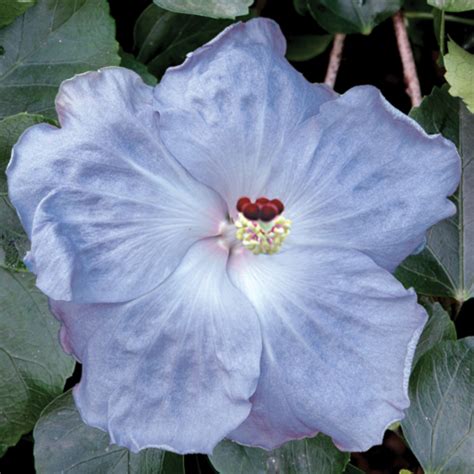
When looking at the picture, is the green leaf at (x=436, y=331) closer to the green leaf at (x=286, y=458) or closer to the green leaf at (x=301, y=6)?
the green leaf at (x=286, y=458)

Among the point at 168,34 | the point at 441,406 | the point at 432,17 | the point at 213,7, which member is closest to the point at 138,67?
the point at 168,34

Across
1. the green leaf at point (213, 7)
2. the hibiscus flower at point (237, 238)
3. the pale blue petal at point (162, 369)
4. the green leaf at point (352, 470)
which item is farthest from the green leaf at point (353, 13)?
the green leaf at point (352, 470)

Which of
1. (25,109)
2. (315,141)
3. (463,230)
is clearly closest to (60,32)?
(25,109)

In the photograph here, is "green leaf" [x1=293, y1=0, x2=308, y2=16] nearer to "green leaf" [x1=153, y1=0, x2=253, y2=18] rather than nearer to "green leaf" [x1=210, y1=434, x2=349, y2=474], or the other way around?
"green leaf" [x1=153, y1=0, x2=253, y2=18]

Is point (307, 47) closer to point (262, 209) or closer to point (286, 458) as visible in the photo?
point (262, 209)

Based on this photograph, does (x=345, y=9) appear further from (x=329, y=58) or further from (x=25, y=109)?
(x=25, y=109)

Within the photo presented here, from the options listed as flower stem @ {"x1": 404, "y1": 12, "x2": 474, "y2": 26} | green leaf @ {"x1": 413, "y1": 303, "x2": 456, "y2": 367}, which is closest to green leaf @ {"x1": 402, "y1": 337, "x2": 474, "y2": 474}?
green leaf @ {"x1": 413, "y1": 303, "x2": 456, "y2": 367}
